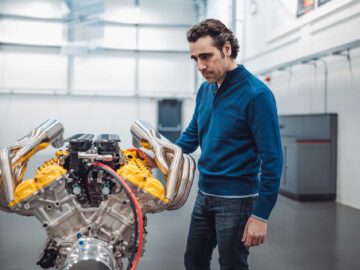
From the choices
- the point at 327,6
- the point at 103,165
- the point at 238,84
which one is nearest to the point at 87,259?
the point at 103,165

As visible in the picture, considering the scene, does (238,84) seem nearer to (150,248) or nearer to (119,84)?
(150,248)

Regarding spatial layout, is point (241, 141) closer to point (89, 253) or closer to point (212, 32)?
point (212, 32)

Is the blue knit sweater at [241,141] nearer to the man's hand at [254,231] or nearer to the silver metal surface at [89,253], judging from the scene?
the man's hand at [254,231]

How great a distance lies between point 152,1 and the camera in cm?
1054

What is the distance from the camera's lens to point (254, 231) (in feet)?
4.66

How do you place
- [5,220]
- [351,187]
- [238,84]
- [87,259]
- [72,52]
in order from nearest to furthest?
[87,259], [238,84], [5,220], [351,187], [72,52]

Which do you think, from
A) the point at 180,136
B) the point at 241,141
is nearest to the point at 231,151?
the point at 241,141

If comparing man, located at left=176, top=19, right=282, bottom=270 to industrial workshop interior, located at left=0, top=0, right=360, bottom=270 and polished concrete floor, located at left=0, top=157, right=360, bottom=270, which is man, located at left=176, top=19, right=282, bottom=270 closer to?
industrial workshop interior, located at left=0, top=0, right=360, bottom=270

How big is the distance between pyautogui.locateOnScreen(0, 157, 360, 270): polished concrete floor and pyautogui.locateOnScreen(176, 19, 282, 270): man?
1.30 metres

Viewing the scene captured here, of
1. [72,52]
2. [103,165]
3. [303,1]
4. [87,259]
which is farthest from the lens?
[72,52]

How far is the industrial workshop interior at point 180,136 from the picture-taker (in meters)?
1.26

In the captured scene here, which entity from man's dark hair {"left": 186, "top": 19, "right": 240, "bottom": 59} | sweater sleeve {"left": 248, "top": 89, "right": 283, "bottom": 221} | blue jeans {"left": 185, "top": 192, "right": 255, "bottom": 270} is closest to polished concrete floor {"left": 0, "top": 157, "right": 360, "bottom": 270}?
blue jeans {"left": 185, "top": 192, "right": 255, "bottom": 270}

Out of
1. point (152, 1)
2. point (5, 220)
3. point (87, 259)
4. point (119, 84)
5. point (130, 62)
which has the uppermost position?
point (152, 1)

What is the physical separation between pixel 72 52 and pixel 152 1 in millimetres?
3356
